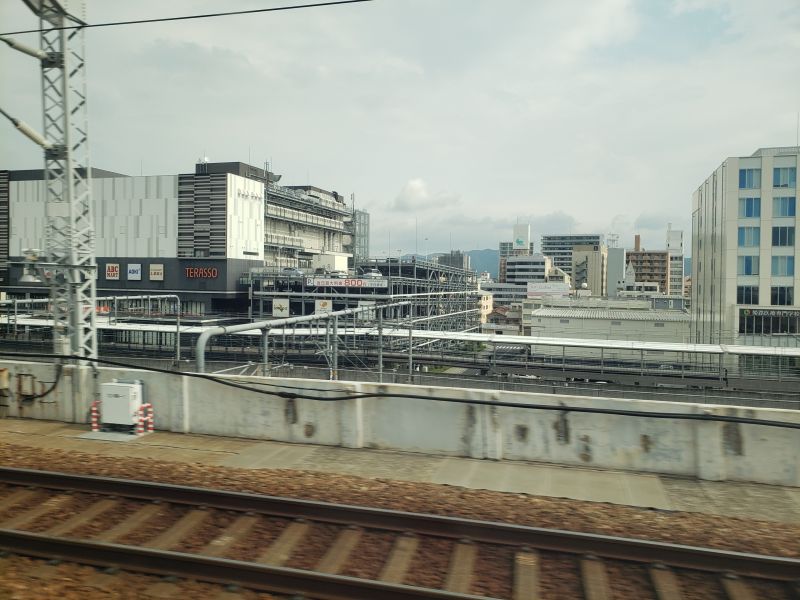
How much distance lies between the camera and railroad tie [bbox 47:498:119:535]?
6.25 m

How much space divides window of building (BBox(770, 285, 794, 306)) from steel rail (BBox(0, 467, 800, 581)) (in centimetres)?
4617

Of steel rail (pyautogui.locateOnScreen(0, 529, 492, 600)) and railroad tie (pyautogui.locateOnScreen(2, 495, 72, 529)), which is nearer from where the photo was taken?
steel rail (pyautogui.locateOnScreen(0, 529, 492, 600))

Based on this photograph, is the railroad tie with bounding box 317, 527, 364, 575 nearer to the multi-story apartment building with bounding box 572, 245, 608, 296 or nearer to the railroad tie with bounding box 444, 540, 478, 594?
the railroad tie with bounding box 444, 540, 478, 594

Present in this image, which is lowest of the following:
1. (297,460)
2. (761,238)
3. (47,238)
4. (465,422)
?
(297,460)

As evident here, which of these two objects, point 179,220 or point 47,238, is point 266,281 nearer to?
point 179,220

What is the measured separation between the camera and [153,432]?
34.9 ft

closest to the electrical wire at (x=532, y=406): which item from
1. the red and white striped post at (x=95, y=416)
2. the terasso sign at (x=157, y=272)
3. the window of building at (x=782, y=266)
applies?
the red and white striped post at (x=95, y=416)

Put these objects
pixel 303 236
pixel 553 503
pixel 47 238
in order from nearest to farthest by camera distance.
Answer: pixel 553 503
pixel 47 238
pixel 303 236

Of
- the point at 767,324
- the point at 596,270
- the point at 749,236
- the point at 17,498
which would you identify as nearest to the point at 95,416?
the point at 17,498

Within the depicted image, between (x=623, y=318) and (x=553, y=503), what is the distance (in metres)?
40.1

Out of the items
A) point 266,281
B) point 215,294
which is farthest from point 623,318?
point 215,294

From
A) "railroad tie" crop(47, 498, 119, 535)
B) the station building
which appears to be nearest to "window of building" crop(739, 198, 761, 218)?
the station building

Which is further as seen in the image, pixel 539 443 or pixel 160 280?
pixel 160 280

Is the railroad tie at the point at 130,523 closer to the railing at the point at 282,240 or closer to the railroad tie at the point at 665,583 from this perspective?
the railroad tie at the point at 665,583
